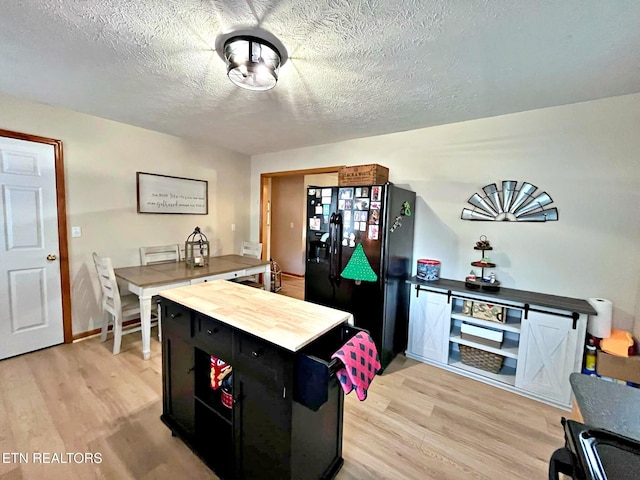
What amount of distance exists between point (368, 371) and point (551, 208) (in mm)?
2339

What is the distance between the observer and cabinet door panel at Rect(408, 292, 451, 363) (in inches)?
101

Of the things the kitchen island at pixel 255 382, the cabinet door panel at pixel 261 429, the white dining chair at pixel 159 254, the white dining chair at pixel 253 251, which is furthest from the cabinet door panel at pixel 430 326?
the white dining chair at pixel 159 254

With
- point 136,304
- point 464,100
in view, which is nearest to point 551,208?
point 464,100

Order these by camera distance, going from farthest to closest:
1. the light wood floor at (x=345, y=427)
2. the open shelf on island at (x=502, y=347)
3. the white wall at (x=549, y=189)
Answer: the open shelf on island at (x=502, y=347) → the white wall at (x=549, y=189) → the light wood floor at (x=345, y=427)

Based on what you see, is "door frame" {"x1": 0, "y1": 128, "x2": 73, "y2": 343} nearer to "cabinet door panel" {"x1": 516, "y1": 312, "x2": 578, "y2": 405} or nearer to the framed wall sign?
the framed wall sign

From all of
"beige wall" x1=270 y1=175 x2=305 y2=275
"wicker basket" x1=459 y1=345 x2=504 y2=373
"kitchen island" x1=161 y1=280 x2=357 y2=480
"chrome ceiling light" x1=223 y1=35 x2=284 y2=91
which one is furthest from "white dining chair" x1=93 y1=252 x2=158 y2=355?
"beige wall" x1=270 y1=175 x2=305 y2=275

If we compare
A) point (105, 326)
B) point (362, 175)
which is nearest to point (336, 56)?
point (362, 175)

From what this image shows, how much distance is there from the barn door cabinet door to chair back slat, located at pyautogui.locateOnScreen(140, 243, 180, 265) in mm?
3879

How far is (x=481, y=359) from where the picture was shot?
2.45m

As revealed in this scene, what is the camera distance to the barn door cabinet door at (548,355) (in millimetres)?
2039

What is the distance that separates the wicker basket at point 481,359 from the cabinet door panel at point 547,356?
0.53 feet

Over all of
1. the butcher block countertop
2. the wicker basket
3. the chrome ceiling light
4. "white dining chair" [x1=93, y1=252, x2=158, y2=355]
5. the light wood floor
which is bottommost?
the light wood floor

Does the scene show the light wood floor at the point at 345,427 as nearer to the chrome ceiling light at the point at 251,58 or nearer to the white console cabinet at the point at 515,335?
the white console cabinet at the point at 515,335

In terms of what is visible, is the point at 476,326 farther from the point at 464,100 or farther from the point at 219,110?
the point at 219,110
